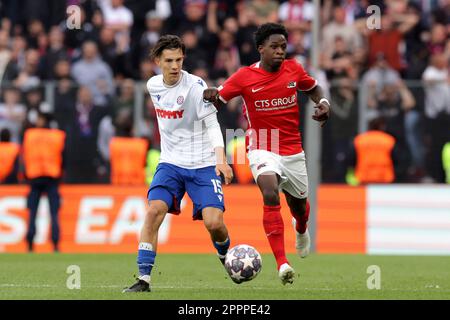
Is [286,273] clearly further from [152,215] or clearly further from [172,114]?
[172,114]

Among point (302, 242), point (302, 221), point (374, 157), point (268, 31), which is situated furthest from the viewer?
point (374, 157)

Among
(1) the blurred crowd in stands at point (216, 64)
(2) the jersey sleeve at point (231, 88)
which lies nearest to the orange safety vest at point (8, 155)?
(1) the blurred crowd in stands at point (216, 64)

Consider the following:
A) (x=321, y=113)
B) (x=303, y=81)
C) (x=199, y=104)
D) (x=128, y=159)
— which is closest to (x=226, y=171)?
(x=199, y=104)

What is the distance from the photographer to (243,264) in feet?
38.1

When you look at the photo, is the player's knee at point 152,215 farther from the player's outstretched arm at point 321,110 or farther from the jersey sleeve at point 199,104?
the player's outstretched arm at point 321,110

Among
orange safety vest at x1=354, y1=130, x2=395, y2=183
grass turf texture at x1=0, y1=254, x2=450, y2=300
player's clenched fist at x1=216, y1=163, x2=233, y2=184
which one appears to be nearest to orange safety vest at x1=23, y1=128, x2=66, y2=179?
grass turf texture at x1=0, y1=254, x2=450, y2=300

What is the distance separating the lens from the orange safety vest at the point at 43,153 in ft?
64.9

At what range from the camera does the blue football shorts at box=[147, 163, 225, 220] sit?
11641 millimetres

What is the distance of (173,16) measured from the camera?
Result: 925 inches

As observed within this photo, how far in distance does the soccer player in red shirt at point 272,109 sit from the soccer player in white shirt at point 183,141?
1.51ft

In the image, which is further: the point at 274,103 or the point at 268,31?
the point at 274,103

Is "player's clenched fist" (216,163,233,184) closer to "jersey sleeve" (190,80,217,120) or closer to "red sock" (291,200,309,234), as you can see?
"jersey sleeve" (190,80,217,120)

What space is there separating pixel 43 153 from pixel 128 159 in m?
1.57

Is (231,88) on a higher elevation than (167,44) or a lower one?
lower
